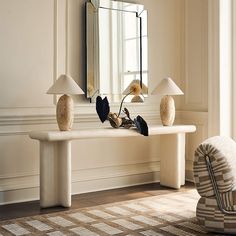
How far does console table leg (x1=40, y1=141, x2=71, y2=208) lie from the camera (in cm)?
359

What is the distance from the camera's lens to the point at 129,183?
4496mm

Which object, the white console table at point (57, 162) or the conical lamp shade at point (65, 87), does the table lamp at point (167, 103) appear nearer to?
the white console table at point (57, 162)

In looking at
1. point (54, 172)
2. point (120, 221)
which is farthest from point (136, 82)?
point (120, 221)

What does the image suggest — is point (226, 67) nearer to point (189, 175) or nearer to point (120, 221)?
point (189, 175)

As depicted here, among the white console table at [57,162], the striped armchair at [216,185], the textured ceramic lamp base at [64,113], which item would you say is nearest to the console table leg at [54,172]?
the white console table at [57,162]

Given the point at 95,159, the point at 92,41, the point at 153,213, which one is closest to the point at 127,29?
the point at 92,41

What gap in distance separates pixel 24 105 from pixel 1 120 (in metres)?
0.24

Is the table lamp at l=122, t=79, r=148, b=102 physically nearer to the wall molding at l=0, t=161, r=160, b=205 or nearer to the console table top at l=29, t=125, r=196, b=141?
the console table top at l=29, t=125, r=196, b=141

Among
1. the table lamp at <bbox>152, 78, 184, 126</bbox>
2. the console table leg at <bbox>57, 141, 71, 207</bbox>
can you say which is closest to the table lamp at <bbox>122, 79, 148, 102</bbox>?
the table lamp at <bbox>152, 78, 184, 126</bbox>

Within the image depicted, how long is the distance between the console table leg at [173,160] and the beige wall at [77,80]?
27 cm

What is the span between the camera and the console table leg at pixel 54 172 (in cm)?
359

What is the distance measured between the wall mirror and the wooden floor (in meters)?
0.83

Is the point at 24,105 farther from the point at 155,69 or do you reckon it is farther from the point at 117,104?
the point at 155,69

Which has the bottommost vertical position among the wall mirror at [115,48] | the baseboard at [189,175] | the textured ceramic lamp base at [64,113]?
the baseboard at [189,175]
